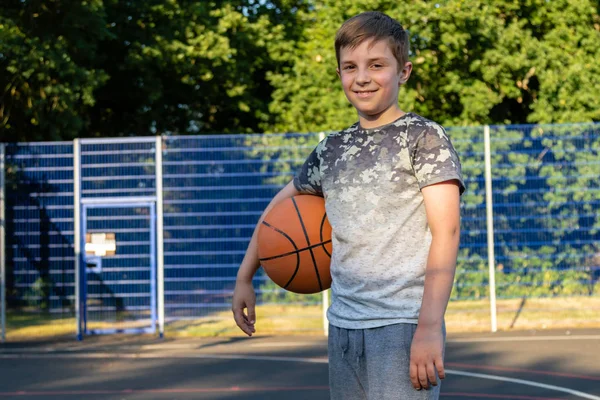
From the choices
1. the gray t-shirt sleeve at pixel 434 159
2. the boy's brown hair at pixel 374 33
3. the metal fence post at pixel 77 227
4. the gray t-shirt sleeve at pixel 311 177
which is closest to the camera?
the gray t-shirt sleeve at pixel 434 159

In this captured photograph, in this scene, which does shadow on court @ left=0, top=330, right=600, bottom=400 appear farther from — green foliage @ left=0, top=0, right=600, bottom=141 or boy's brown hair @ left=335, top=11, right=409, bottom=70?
boy's brown hair @ left=335, top=11, right=409, bottom=70

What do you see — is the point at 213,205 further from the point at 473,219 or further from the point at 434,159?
the point at 434,159

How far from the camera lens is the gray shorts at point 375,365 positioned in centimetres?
308

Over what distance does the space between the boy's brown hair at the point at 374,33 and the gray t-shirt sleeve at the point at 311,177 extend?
0.41 m

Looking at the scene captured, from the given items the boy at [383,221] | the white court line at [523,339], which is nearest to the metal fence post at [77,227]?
the white court line at [523,339]

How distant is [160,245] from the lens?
14234mm

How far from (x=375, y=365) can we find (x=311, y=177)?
0.70 metres

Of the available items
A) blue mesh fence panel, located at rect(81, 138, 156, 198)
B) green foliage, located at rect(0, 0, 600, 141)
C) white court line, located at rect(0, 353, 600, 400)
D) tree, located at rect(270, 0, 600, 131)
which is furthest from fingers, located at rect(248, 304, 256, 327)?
tree, located at rect(270, 0, 600, 131)

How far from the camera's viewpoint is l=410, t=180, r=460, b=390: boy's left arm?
9.59 ft

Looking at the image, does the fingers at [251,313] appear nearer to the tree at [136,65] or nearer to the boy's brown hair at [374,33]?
the boy's brown hair at [374,33]

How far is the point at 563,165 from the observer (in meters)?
14.3

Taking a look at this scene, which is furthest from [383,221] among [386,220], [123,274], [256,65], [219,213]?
[256,65]

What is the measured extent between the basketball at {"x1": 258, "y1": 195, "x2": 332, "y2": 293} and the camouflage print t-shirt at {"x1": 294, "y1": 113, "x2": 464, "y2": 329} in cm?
31

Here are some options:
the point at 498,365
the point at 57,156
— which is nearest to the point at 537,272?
the point at 498,365
